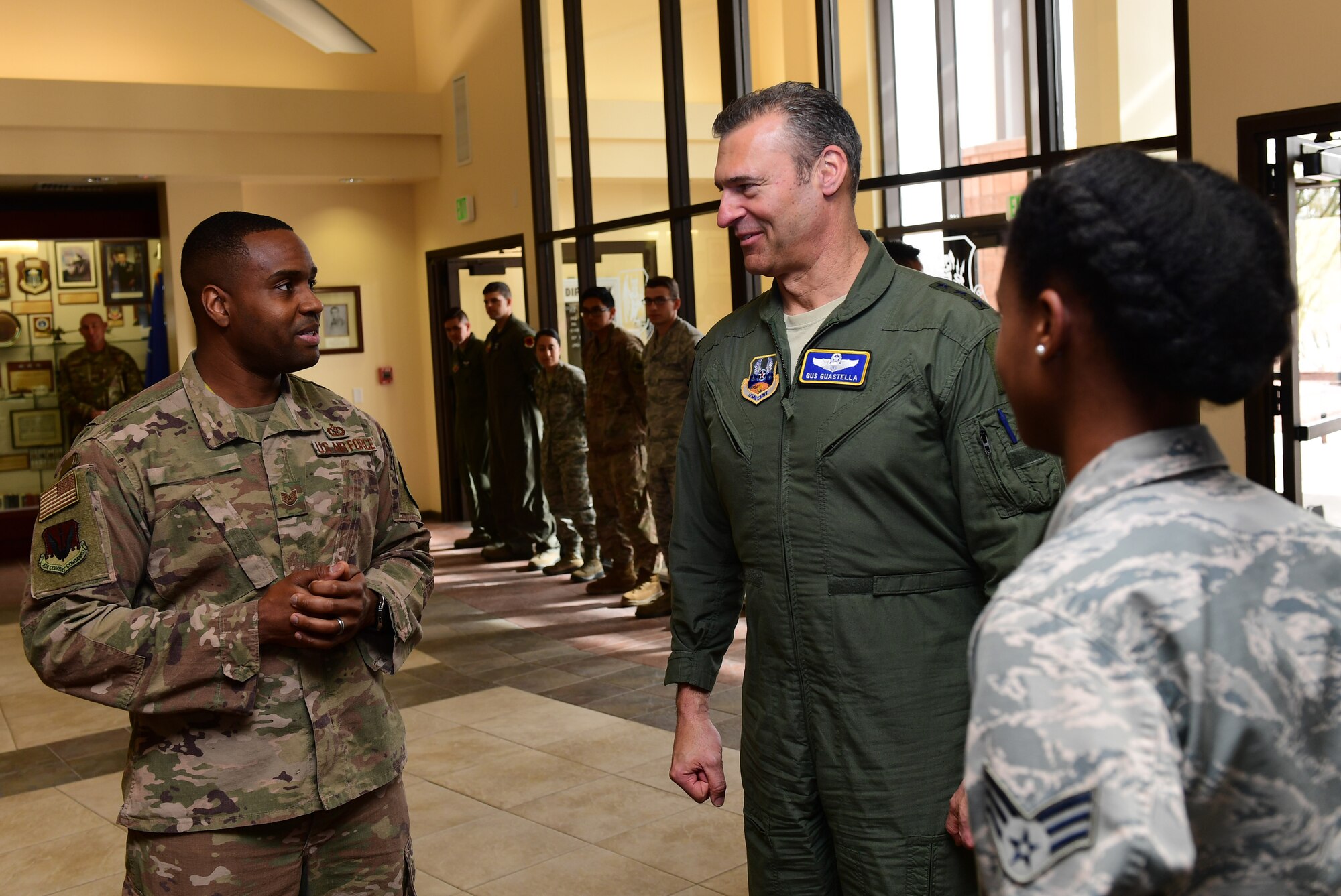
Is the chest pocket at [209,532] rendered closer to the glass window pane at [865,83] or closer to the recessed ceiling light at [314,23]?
the recessed ceiling light at [314,23]

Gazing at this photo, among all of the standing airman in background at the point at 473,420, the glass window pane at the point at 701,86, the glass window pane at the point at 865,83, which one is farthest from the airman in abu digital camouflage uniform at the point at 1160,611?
the standing airman in background at the point at 473,420

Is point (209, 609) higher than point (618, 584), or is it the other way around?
point (209, 609)

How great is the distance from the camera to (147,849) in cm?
175

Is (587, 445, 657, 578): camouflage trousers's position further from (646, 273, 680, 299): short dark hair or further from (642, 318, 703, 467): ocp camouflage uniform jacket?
(646, 273, 680, 299): short dark hair

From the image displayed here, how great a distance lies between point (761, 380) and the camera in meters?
1.71

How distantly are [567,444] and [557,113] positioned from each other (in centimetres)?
251

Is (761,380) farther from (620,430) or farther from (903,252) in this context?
(620,430)

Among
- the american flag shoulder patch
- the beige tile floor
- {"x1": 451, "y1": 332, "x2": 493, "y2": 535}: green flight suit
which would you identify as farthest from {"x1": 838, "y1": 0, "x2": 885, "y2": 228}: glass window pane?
the american flag shoulder patch

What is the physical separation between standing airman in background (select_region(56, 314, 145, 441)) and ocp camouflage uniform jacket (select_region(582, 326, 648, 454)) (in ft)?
15.7


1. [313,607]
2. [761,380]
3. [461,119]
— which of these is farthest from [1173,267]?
[461,119]

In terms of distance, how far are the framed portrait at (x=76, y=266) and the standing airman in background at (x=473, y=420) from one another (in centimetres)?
353

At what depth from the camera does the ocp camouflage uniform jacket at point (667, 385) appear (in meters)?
6.11

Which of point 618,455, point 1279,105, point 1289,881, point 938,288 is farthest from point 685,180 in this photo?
point 1289,881

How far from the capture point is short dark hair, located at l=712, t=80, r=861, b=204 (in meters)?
1.68
